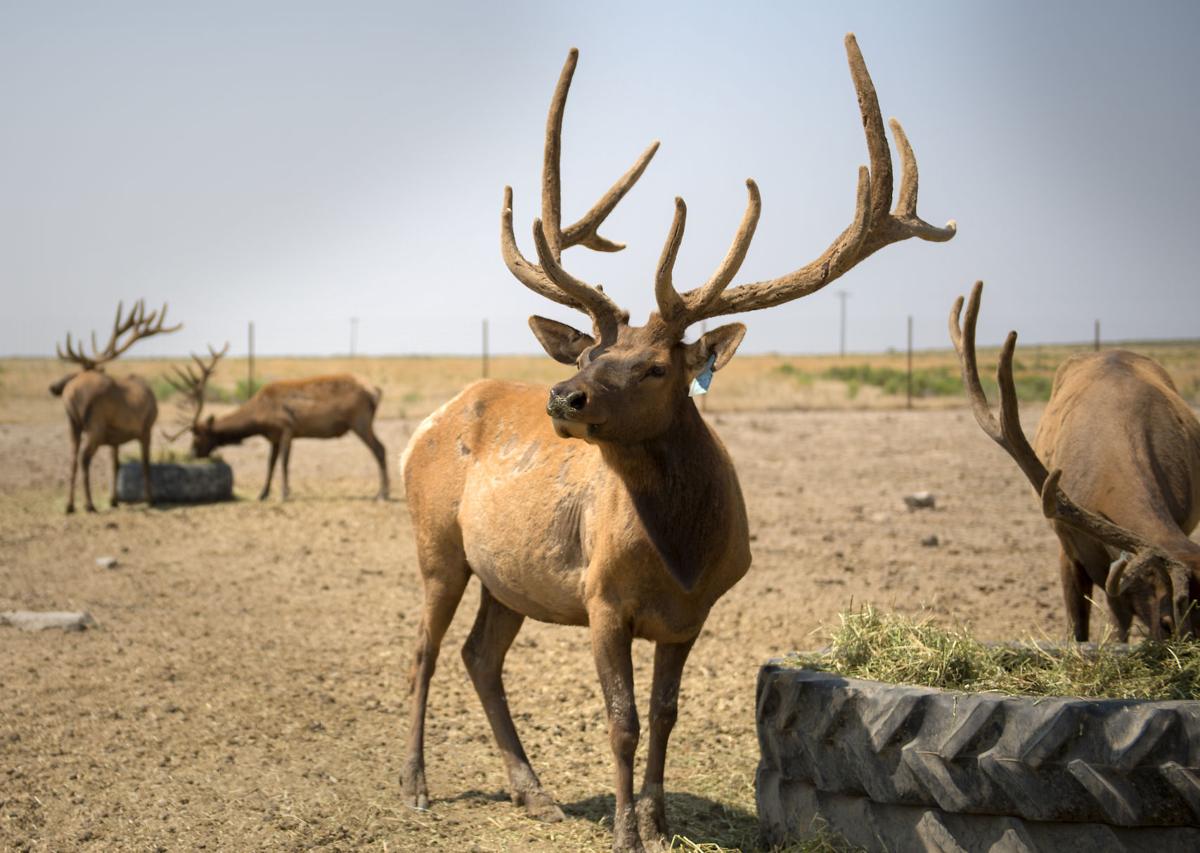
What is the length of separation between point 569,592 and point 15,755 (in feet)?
10.4

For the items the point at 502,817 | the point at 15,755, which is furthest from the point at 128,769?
the point at 502,817

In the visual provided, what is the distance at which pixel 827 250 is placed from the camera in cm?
547

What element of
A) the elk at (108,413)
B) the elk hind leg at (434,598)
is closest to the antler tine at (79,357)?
the elk at (108,413)

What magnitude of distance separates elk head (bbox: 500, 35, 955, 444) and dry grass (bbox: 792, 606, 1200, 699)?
128cm

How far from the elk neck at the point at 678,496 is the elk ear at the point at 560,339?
577mm

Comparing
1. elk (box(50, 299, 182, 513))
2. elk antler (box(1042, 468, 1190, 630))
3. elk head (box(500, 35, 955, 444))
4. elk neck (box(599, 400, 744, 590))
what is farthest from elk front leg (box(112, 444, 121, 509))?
elk antler (box(1042, 468, 1190, 630))

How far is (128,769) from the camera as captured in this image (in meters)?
6.20

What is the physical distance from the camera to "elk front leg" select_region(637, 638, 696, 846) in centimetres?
520

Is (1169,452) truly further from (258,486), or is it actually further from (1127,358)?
(258,486)

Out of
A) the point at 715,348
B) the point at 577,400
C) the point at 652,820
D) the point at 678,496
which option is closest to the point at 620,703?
the point at 652,820

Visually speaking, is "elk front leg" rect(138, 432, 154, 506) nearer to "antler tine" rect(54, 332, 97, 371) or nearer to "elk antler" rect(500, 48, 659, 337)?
"antler tine" rect(54, 332, 97, 371)

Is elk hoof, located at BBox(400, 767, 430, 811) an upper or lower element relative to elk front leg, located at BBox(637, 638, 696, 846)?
lower

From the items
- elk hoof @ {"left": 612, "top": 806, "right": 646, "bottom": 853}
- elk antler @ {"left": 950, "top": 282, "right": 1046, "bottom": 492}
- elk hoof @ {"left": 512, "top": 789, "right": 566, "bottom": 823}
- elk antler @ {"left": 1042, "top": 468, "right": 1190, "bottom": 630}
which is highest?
elk antler @ {"left": 950, "top": 282, "right": 1046, "bottom": 492}

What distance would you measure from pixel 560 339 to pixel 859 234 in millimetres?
1437
